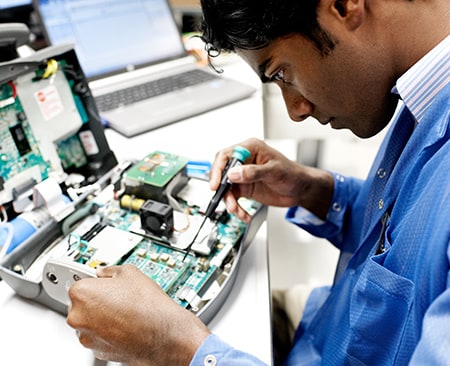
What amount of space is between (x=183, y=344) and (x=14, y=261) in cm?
39

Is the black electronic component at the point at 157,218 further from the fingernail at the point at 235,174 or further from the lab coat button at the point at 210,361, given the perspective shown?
the lab coat button at the point at 210,361

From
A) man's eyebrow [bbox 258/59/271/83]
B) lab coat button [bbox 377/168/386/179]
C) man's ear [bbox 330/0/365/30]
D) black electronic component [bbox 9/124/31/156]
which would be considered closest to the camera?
man's ear [bbox 330/0/365/30]

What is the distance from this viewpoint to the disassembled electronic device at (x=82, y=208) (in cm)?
75

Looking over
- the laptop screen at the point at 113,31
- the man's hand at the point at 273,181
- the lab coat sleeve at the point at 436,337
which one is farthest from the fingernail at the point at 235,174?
the laptop screen at the point at 113,31

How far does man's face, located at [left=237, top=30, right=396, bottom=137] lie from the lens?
2.10 ft

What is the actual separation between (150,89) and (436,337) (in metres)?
1.38

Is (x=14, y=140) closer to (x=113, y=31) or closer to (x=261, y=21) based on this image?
(x=261, y=21)

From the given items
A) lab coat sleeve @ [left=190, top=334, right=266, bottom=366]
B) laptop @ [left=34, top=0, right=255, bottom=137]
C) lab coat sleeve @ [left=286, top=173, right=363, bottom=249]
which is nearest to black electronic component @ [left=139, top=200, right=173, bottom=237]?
lab coat sleeve @ [left=190, top=334, right=266, bottom=366]

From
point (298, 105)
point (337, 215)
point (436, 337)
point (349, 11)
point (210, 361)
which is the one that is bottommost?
point (337, 215)

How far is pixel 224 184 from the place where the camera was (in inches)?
35.4

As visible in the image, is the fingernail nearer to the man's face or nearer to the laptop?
the man's face

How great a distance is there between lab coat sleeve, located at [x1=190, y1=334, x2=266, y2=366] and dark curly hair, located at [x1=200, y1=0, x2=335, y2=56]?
18.8 inches

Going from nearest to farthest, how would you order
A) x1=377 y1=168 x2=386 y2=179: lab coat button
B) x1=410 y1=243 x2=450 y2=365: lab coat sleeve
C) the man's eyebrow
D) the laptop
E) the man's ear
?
x1=410 y1=243 x2=450 y2=365: lab coat sleeve
the man's ear
the man's eyebrow
x1=377 y1=168 x2=386 y2=179: lab coat button
the laptop

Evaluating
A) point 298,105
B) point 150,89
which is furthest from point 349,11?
point 150,89
